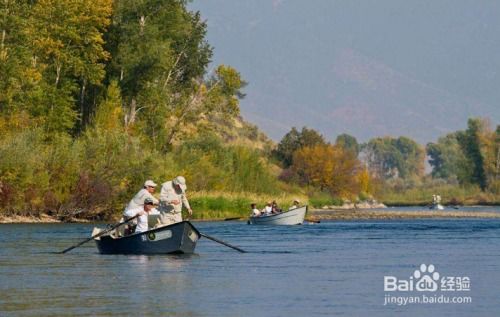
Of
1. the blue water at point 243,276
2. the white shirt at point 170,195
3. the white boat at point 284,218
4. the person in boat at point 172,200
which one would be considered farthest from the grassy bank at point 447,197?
the white shirt at point 170,195

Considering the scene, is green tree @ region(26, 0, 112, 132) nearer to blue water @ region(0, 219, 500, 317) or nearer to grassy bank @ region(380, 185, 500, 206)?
blue water @ region(0, 219, 500, 317)

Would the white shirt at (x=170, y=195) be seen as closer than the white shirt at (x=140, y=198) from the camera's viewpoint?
Yes

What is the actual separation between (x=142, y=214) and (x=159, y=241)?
3.18 ft

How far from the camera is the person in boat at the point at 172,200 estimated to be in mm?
40625

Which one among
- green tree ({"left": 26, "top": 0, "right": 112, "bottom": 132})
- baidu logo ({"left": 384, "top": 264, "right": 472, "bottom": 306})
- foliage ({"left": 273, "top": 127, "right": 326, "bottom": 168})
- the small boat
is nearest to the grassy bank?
foliage ({"left": 273, "top": 127, "right": 326, "bottom": 168})

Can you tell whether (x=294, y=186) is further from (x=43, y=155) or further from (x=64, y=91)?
(x=43, y=155)

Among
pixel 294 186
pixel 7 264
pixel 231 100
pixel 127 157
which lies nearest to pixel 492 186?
pixel 294 186

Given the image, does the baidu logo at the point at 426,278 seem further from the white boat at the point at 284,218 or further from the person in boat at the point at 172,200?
the white boat at the point at 284,218

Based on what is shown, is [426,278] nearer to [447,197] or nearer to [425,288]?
[425,288]

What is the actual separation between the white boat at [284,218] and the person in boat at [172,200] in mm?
34183

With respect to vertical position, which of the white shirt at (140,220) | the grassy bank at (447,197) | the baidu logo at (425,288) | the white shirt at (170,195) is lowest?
the baidu logo at (425,288)

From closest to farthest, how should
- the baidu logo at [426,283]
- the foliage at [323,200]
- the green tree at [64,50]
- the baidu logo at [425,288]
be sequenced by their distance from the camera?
1. the baidu logo at [425,288]
2. the baidu logo at [426,283]
3. the green tree at [64,50]
4. the foliage at [323,200]

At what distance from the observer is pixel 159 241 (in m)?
41.1

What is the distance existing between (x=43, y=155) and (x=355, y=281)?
4169 centimetres
